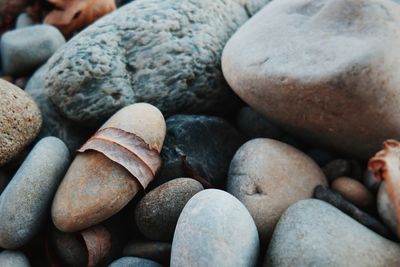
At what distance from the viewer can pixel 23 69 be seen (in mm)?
2268

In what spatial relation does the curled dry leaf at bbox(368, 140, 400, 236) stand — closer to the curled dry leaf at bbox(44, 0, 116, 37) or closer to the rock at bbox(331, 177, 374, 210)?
the rock at bbox(331, 177, 374, 210)

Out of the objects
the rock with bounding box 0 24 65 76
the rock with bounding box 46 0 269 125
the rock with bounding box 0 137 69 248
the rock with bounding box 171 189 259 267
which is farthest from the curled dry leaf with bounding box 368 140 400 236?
the rock with bounding box 0 24 65 76

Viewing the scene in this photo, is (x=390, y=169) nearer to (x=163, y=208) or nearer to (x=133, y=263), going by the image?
(x=163, y=208)

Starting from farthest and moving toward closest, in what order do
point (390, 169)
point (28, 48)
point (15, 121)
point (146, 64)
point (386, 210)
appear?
1. point (28, 48)
2. point (146, 64)
3. point (15, 121)
4. point (386, 210)
5. point (390, 169)

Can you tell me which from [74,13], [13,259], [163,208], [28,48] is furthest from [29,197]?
[74,13]

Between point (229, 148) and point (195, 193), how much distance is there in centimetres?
33

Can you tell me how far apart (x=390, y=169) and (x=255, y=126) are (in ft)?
2.46

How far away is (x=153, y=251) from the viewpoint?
4.60 feet

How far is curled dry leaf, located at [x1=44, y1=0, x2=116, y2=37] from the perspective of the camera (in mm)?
2436

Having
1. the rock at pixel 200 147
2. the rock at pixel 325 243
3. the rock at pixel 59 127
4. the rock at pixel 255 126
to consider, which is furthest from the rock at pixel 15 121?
the rock at pixel 325 243

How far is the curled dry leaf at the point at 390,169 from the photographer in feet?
3.71

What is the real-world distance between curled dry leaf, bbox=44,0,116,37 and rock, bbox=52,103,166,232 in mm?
1184

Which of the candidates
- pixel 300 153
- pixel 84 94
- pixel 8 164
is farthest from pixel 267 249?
pixel 8 164

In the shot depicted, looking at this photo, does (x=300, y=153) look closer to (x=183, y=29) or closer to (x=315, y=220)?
(x=315, y=220)
